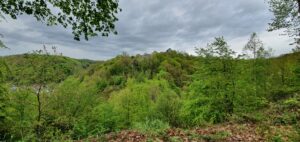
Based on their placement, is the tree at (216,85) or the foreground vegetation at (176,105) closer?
the foreground vegetation at (176,105)

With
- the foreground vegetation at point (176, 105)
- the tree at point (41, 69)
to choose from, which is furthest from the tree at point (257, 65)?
the tree at point (41, 69)

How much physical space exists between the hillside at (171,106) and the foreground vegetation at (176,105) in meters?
0.02

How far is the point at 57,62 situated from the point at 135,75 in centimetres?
7156

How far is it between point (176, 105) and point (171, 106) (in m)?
0.46

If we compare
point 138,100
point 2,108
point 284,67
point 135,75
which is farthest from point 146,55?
point 2,108

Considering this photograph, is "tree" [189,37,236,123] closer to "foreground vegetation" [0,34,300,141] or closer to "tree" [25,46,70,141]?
"foreground vegetation" [0,34,300,141]

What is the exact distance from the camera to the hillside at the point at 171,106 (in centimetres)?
955

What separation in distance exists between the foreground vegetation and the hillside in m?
0.02

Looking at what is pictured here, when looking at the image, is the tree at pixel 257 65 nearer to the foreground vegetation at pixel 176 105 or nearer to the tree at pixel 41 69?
the foreground vegetation at pixel 176 105

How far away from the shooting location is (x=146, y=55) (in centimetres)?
10625

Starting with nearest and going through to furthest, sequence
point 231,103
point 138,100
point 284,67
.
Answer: point 231,103, point 284,67, point 138,100

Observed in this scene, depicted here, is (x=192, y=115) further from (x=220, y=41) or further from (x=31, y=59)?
(x=31, y=59)

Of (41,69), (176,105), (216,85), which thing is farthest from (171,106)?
(41,69)

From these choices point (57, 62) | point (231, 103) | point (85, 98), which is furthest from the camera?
point (85, 98)
